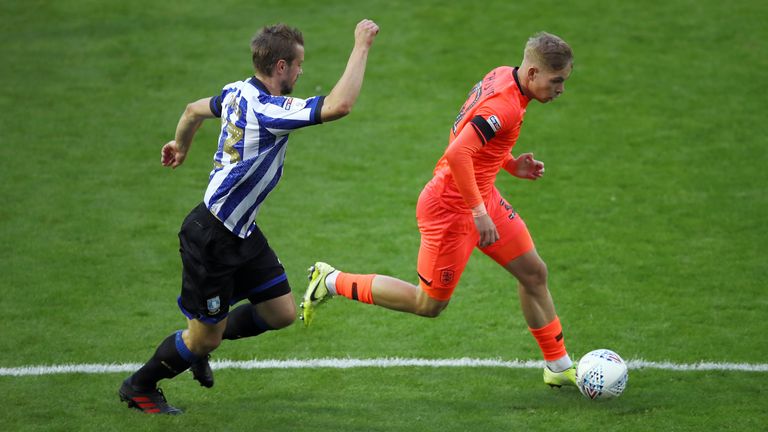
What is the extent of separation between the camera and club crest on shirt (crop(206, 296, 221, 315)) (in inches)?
242

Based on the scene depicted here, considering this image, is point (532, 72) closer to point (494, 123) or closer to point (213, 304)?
point (494, 123)

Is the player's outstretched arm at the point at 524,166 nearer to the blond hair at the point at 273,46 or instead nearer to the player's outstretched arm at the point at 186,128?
the blond hair at the point at 273,46

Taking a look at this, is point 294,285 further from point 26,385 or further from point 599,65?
point 599,65

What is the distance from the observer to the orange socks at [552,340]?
680 centimetres

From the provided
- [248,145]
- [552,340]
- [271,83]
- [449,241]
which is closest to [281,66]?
[271,83]

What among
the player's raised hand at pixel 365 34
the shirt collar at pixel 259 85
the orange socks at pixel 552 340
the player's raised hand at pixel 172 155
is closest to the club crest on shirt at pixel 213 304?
the player's raised hand at pixel 172 155

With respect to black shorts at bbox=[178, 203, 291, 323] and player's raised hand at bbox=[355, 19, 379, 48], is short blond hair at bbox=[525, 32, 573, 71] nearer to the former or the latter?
player's raised hand at bbox=[355, 19, 379, 48]

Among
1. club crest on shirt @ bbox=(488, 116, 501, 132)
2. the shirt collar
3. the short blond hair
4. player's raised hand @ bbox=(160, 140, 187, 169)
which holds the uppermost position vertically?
the short blond hair

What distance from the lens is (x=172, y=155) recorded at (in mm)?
6684

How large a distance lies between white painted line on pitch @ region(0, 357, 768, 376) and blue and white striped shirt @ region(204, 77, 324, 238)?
1.42 m

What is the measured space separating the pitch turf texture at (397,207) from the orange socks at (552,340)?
275 millimetres

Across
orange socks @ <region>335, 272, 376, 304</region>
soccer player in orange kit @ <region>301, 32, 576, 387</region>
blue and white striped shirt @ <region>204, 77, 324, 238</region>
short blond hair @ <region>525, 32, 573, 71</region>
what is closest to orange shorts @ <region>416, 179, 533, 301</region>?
soccer player in orange kit @ <region>301, 32, 576, 387</region>

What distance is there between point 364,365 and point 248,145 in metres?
2.11

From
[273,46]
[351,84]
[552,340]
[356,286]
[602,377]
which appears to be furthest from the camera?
[356,286]
